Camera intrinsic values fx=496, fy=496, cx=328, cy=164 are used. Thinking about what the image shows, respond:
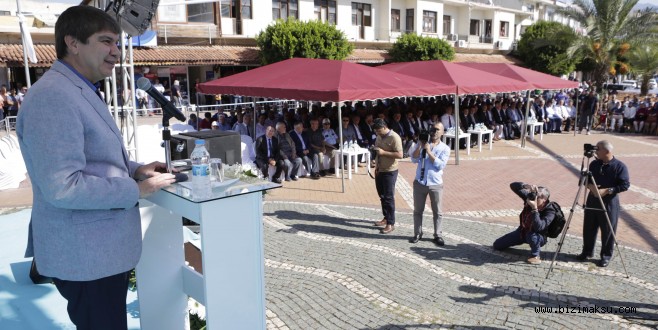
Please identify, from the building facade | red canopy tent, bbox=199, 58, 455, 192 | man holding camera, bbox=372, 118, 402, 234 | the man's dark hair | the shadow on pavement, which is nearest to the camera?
the man's dark hair

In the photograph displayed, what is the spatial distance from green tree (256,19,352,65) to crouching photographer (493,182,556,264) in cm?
1867

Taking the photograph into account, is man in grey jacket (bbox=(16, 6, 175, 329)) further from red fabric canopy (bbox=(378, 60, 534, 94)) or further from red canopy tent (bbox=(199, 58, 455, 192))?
red fabric canopy (bbox=(378, 60, 534, 94))

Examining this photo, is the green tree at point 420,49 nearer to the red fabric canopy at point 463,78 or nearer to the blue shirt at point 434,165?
the red fabric canopy at point 463,78

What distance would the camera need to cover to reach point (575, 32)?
2839 centimetres

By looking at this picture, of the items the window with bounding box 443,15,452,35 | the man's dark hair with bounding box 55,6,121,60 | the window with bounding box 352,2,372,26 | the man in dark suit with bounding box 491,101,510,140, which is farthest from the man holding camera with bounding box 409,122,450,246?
the window with bounding box 443,15,452,35

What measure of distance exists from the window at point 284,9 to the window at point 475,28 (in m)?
18.6

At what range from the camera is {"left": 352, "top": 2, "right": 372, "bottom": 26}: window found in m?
31.6

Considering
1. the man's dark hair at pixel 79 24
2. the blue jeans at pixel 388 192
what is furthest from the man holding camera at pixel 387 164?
the man's dark hair at pixel 79 24

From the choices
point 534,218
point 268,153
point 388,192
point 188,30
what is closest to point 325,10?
point 188,30

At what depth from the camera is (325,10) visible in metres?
29.9

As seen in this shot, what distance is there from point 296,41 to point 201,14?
546cm

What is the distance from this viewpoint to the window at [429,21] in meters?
35.8

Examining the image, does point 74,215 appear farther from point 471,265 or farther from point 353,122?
point 353,122

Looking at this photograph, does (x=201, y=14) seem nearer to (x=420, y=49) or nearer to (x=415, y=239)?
(x=420, y=49)
